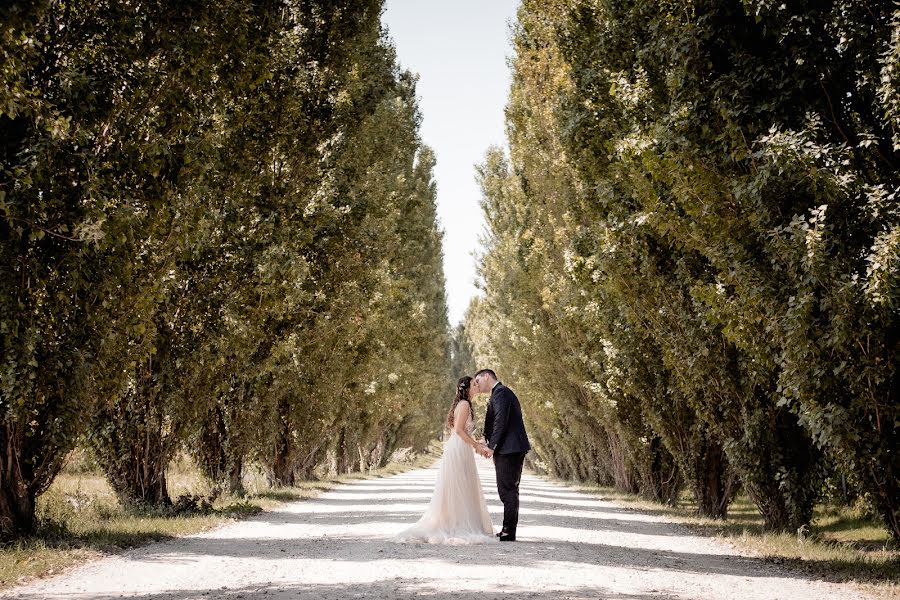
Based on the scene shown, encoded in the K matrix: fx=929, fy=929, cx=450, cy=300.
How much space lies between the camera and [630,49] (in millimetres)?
13914

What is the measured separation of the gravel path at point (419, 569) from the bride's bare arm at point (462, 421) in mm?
1453

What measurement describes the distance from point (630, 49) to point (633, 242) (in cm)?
289

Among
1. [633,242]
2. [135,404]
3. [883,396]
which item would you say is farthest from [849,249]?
[135,404]

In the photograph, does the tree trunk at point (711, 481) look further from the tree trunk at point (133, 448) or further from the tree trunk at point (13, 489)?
the tree trunk at point (13, 489)

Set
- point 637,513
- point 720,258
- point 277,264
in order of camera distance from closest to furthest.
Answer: point 720,258 < point 277,264 < point 637,513

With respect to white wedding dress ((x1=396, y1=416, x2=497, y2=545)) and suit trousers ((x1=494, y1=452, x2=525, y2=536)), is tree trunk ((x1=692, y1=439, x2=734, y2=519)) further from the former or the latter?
suit trousers ((x1=494, y1=452, x2=525, y2=536))

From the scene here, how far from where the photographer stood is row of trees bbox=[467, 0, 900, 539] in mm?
8461

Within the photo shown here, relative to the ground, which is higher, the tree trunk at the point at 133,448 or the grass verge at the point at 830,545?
the tree trunk at the point at 133,448

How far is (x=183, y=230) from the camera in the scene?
12328 mm

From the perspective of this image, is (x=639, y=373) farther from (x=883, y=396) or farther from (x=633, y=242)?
(x=883, y=396)

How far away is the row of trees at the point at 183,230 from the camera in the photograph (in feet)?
31.7

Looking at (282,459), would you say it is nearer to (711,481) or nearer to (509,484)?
(711,481)

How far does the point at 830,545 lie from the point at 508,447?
14.3 feet

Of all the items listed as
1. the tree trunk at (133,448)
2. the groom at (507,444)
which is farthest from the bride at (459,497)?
the tree trunk at (133,448)
